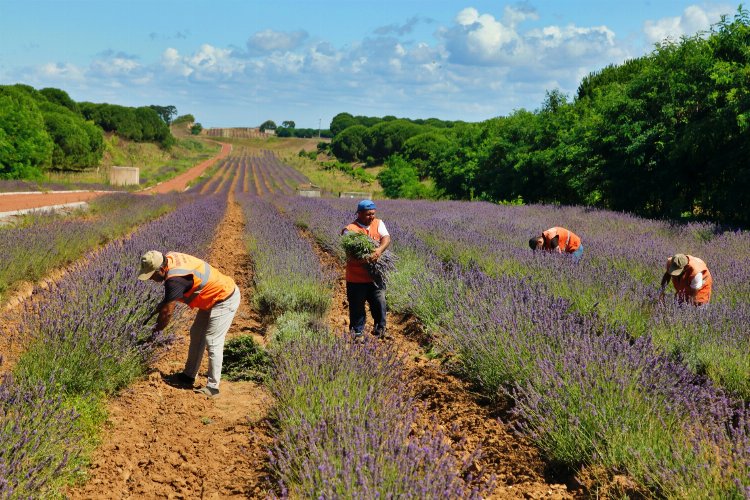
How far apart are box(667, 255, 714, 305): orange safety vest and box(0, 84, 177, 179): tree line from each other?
28042 millimetres

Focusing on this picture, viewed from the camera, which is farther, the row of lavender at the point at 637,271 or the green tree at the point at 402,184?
the green tree at the point at 402,184

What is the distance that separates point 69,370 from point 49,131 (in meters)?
37.8

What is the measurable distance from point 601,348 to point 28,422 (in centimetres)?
314

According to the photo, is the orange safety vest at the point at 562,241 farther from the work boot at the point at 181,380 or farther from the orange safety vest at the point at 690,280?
the work boot at the point at 181,380

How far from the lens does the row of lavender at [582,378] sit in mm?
2656

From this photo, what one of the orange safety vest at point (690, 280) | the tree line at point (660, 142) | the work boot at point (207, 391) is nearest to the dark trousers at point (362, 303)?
the work boot at point (207, 391)

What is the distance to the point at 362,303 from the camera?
18.0 feet

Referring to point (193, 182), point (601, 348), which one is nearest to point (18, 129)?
point (193, 182)

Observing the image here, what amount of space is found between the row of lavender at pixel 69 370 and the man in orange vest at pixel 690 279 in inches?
165

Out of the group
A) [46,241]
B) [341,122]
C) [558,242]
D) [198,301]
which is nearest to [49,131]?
[46,241]

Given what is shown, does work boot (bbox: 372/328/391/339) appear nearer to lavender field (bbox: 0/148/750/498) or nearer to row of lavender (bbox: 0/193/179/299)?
lavender field (bbox: 0/148/750/498)

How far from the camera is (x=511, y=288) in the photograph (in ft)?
18.0

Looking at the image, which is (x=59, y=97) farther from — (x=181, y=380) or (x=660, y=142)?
(x=181, y=380)

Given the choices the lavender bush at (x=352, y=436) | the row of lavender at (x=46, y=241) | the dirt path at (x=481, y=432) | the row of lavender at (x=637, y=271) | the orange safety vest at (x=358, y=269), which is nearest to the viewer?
the lavender bush at (x=352, y=436)
